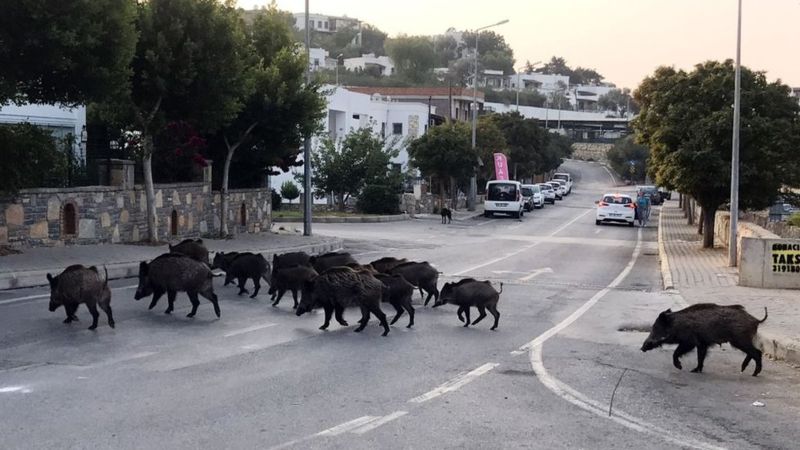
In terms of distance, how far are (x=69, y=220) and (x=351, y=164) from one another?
88.0 feet

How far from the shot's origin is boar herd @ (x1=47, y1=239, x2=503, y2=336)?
12648mm

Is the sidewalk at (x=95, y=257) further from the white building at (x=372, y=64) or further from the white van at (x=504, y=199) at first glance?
the white building at (x=372, y=64)

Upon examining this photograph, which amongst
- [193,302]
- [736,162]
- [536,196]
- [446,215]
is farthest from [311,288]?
[536,196]

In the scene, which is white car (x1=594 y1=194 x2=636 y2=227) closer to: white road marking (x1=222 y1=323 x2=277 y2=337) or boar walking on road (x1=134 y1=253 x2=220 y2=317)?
boar walking on road (x1=134 y1=253 x2=220 y2=317)

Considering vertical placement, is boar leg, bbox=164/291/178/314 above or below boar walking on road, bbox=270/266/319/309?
below

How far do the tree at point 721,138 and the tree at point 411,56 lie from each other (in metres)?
111

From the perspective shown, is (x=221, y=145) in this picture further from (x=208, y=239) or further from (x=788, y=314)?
(x=788, y=314)

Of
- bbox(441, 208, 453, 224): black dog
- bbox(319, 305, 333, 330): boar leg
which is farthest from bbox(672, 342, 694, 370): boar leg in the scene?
bbox(441, 208, 453, 224): black dog

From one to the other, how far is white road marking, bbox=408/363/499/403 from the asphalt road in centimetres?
2

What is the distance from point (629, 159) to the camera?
123312 mm

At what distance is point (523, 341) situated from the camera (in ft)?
42.9

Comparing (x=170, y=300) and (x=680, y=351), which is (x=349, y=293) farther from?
(x=680, y=351)

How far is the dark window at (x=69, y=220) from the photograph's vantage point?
2111 cm

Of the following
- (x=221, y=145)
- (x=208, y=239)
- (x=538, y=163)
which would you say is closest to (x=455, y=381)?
(x=208, y=239)
